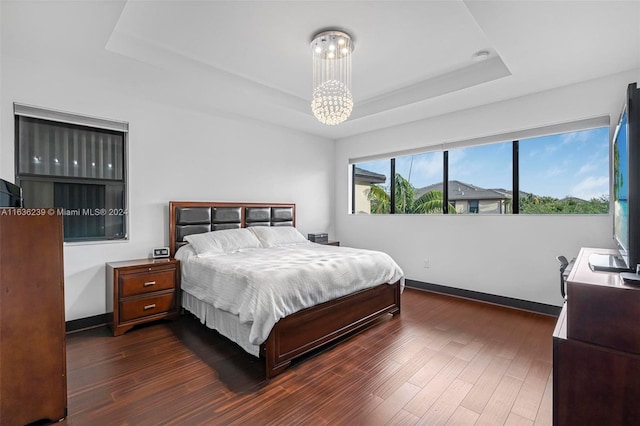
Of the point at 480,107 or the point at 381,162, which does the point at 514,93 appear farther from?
the point at 381,162

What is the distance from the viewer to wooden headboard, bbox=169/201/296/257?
11.9 feet

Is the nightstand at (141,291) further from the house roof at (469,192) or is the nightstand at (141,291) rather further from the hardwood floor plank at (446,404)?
the house roof at (469,192)

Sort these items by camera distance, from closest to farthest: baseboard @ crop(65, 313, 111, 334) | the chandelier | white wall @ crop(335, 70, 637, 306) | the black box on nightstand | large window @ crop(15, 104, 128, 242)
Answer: the chandelier
large window @ crop(15, 104, 128, 242)
baseboard @ crop(65, 313, 111, 334)
white wall @ crop(335, 70, 637, 306)
the black box on nightstand

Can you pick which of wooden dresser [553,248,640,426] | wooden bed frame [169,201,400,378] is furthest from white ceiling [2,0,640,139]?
wooden dresser [553,248,640,426]

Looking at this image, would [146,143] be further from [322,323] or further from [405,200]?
[405,200]

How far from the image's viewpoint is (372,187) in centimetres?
536

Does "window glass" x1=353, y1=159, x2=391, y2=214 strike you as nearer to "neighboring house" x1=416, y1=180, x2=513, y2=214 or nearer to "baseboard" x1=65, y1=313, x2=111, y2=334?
"neighboring house" x1=416, y1=180, x2=513, y2=214

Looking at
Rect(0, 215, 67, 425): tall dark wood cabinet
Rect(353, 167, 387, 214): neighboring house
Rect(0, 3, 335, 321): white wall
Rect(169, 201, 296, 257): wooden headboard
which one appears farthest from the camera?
Rect(353, 167, 387, 214): neighboring house

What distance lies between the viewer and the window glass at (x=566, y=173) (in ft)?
10.3

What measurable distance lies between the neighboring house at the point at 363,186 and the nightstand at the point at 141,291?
10.9 feet

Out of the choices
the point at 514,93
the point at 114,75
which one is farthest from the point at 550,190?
the point at 114,75

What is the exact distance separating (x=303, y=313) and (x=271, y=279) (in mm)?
408

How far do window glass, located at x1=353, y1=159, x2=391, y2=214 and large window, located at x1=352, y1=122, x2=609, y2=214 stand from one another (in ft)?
0.06

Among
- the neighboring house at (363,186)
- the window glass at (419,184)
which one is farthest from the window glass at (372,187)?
the window glass at (419,184)
